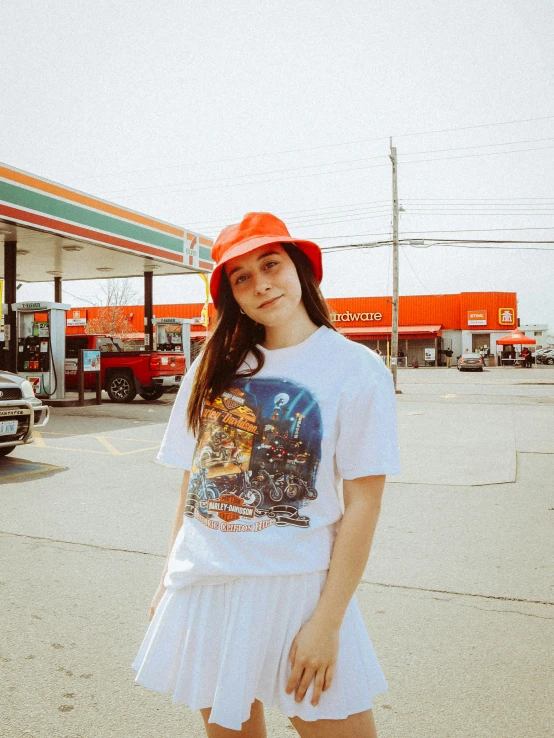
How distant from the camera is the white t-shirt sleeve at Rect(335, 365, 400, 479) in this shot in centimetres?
134

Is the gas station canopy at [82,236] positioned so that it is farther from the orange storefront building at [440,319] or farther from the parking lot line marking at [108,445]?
the orange storefront building at [440,319]

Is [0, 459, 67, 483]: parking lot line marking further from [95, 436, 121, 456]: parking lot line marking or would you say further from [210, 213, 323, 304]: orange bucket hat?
[210, 213, 323, 304]: orange bucket hat

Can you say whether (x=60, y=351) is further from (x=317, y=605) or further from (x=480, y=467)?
(x=317, y=605)

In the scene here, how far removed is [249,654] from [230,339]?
762 mm

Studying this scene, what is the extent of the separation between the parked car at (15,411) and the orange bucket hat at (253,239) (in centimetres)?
647

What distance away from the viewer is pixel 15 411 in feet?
24.2

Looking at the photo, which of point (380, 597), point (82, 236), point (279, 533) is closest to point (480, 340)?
point (82, 236)

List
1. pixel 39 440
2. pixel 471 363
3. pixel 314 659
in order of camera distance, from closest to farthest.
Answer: pixel 314 659 → pixel 39 440 → pixel 471 363

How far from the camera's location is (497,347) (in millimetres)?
50938

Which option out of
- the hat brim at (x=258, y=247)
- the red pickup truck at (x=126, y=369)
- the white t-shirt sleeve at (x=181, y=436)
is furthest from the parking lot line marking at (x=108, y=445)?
the hat brim at (x=258, y=247)

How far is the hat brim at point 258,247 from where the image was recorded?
1466 mm

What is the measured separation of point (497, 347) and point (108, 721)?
5227 cm

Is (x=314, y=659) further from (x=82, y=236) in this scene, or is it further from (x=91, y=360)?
(x=91, y=360)

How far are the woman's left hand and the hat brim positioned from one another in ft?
2.81
